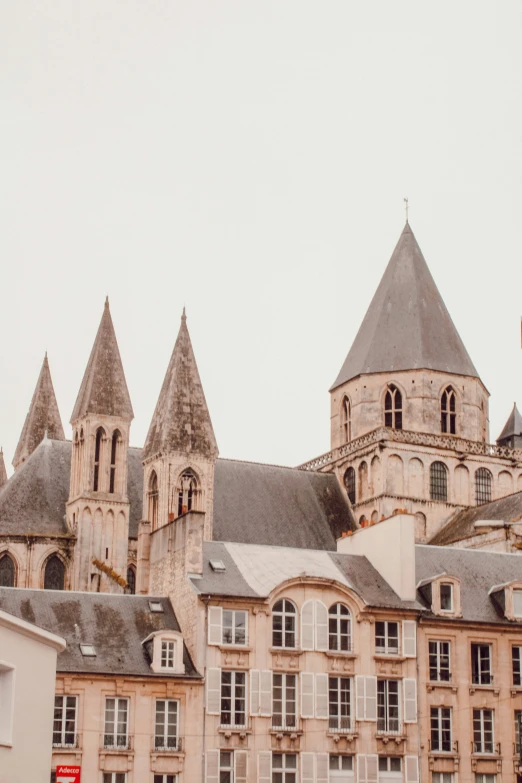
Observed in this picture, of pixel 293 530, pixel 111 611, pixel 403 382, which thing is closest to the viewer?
pixel 111 611

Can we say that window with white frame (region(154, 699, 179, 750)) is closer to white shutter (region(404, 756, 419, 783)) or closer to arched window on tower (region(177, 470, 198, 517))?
white shutter (region(404, 756, 419, 783))

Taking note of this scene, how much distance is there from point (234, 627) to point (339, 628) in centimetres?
320

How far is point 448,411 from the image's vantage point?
67625mm

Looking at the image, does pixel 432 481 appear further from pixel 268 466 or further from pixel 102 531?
pixel 102 531

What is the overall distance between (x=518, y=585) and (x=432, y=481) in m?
23.2

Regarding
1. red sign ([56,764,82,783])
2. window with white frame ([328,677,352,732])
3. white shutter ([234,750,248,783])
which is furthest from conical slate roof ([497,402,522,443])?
red sign ([56,764,82,783])

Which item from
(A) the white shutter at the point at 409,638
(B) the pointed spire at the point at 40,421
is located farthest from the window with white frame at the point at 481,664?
(B) the pointed spire at the point at 40,421

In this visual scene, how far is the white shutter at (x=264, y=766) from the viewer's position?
3853 centimetres

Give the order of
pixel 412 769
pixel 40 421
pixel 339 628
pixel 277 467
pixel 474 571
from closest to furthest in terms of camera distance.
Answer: pixel 412 769, pixel 339 628, pixel 474 571, pixel 277 467, pixel 40 421

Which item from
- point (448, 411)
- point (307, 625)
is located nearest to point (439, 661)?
point (307, 625)

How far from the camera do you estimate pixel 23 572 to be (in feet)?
188

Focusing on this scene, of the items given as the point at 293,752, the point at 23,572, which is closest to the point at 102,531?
the point at 23,572

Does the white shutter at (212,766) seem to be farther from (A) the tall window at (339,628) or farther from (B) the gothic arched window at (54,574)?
(B) the gothic arched window at (54,574)

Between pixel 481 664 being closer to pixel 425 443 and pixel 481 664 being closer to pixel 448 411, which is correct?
pixel 425 443
